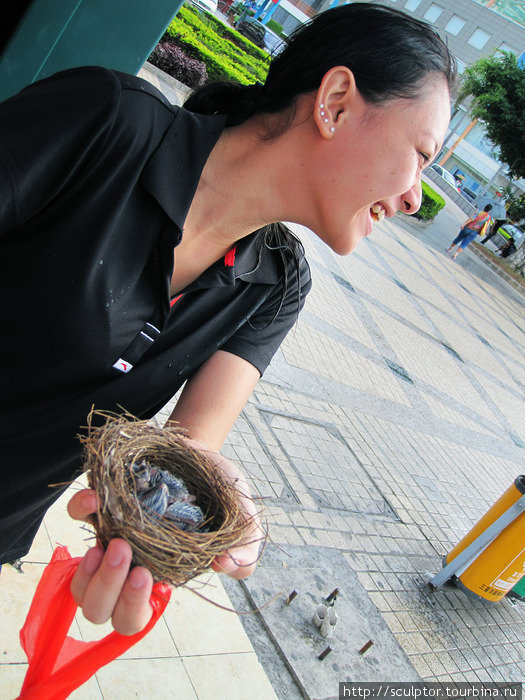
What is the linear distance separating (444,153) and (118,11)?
51.1m

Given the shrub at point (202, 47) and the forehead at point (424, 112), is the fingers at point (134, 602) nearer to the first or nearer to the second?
the forehead at point (424, 112)

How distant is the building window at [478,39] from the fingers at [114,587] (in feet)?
188

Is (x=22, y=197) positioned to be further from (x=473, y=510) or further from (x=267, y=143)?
(x=473, y=510)

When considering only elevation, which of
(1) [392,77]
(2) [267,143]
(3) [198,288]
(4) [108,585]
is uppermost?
(1) [392,77]

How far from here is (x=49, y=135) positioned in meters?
0.98

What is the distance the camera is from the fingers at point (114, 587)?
922 millimetres

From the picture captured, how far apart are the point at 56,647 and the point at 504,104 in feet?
83.9

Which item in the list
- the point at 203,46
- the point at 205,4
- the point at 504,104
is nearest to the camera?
the point at 203,46

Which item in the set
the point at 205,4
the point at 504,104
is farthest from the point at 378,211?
the point at 205,4

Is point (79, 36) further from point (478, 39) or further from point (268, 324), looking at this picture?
point (478, 39)

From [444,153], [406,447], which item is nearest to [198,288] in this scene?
[406,447]

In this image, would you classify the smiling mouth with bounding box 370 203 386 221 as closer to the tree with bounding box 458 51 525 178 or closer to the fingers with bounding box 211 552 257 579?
the fingers with bounding box 211 552 257 579

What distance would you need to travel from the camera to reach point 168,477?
1.14m

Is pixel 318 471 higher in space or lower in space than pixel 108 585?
lower
